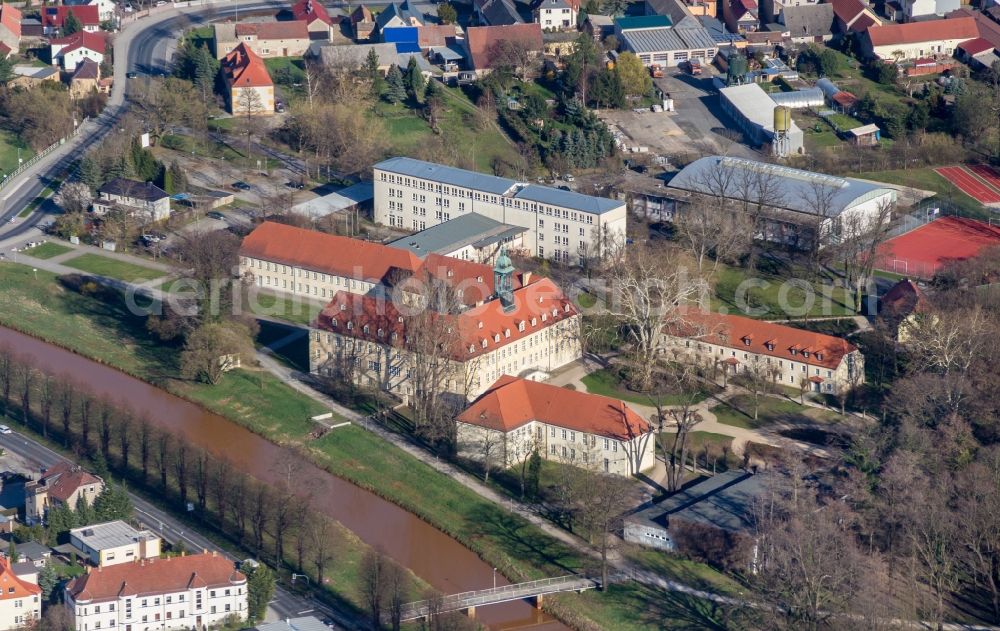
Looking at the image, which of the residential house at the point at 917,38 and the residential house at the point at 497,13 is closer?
the residential house at the point at 917,38

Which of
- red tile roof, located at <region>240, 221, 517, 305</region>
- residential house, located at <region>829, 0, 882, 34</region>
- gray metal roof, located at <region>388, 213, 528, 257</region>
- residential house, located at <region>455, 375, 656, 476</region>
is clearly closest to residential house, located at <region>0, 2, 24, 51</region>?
red tile roof, located at <region>240, 221, 517, 305</region>

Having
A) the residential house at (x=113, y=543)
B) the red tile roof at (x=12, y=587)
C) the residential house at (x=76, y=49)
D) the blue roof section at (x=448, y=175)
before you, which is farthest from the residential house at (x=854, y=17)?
the red tile roof at (x=12, y=587)

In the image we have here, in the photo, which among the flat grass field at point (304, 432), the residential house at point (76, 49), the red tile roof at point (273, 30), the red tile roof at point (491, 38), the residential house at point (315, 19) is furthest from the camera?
the residential house at point (315, 19)

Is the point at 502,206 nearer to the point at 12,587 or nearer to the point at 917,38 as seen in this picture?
the point at 917,38

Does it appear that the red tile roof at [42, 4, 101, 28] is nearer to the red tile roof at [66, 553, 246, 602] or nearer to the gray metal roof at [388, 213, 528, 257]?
the gray metal roof at [388, 213, 528, 257]

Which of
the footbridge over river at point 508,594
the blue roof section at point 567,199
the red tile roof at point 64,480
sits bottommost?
the footbridge over river at point 508,594

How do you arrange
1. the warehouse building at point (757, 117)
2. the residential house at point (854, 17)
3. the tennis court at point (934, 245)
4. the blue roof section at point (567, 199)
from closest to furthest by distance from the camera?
the tennis court at point (934, 245) < the blue roof section at point (567, 199) < the warehouse building at point (757, 117) < the residential house at point (854, 17)

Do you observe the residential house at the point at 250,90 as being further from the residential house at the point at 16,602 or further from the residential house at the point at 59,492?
the residential house at the point at 16,602
